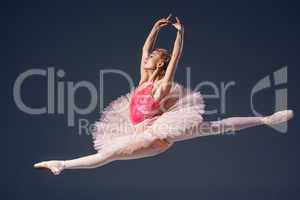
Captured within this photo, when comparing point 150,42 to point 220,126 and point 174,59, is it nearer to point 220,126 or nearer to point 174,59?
point 174,59

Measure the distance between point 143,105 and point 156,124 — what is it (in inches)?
6.4

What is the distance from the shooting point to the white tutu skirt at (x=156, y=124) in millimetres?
3330

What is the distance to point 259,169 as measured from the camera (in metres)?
4.22

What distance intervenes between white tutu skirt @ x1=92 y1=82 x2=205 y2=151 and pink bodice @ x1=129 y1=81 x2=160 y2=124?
3cm

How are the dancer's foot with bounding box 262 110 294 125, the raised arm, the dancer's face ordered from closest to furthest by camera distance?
the raised arm, the dancer's face, the dancer's foot with bounding box 262 110 294 125

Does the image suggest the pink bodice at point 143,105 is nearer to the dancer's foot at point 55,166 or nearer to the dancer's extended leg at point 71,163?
the dancer's extended leg at point 71,163

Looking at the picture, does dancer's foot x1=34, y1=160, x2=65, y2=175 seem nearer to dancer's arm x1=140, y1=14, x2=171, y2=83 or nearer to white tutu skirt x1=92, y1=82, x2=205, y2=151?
white tutu skirt x1=92, y1=82, x2=205, y2=151

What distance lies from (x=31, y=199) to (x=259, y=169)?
1.72 metres

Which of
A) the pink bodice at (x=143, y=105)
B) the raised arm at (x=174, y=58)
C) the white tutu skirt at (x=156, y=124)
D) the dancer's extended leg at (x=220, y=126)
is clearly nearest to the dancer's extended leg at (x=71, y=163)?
the white tutu skirt at (x=156, y=124)

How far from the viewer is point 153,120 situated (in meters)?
3.45

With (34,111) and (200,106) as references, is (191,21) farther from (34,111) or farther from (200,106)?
(34,111)

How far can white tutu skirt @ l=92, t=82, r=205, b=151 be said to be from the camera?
333 centimetres

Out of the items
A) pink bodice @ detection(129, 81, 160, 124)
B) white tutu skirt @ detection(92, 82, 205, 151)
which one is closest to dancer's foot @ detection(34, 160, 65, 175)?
white tutu skirt @ detection(92, 82, 205, 151)

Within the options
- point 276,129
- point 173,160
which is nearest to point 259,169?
point 276,129
